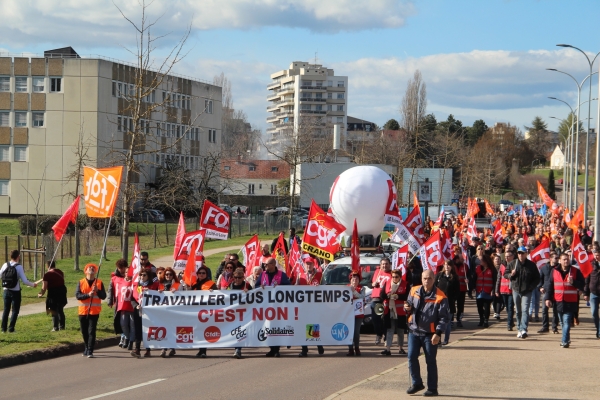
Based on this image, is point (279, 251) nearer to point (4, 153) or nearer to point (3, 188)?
point (3, 188)

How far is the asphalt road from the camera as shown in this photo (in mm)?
11594

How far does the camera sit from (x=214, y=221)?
66.2 ft

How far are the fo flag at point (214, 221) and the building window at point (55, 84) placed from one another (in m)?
52.8

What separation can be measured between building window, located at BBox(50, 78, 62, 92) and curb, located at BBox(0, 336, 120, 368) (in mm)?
55708

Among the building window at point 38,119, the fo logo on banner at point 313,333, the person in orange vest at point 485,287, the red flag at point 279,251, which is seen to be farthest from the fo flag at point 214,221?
the building window at point 38,119

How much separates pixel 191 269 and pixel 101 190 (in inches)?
99.4

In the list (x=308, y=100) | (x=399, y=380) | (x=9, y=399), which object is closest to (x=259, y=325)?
(x=399, y=380)

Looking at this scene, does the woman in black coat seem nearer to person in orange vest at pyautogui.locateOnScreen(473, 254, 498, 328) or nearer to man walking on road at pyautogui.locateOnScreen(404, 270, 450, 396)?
person in orange vest at pyautogui.locateOnScreen(473, 254, 498, 328)

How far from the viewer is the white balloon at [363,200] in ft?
87.5

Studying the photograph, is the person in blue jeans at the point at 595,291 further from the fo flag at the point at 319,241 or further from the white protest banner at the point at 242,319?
the fo flag at the point at 319,241

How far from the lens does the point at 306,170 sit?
237 feet

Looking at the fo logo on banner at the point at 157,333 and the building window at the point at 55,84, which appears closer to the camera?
the fo logo on banner at the point at 157,333

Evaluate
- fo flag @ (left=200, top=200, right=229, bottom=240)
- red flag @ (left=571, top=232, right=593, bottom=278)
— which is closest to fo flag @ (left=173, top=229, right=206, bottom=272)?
fo flag @ (left=200, top=200, right=229, bottom=240)

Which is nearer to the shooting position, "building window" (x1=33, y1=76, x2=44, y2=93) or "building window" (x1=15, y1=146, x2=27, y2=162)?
"building window" (x1=33, y1=76, x2=44, y2=93)
